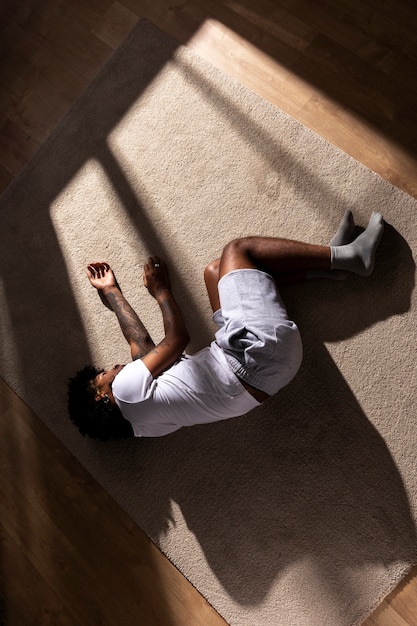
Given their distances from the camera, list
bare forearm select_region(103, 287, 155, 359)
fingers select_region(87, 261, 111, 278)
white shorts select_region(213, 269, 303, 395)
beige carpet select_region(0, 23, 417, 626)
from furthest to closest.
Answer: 1. fingers select_region(87, 261, 111, 278)
2. bare forearm select_region(103, 287, 155, 359)
3. beige carpet select_region(0, 23, 417, 626)
4. white shorts select_region(213, 269, 303, 395)

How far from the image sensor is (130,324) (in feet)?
5.57

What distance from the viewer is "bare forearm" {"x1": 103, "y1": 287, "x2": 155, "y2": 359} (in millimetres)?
1665

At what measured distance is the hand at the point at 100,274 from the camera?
5.77 feet

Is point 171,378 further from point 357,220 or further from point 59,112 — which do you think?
point 59,112

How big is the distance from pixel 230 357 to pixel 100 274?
566 mm

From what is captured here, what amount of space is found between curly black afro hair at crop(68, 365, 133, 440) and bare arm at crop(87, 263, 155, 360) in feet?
0.59

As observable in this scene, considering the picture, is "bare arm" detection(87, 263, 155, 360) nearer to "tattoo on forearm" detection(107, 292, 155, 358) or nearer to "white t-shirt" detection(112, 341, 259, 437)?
"tattoo on forearm" detection(107, 292, 155, 358)

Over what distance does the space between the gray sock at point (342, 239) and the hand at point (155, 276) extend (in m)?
0.42

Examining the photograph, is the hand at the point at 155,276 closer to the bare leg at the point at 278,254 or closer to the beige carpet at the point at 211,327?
the beige carpet at the point at 211,327

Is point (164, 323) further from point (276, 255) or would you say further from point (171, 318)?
point (276, 255)

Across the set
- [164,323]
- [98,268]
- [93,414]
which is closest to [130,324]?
[164,323]

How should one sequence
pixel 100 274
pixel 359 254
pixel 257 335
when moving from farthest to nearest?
pixel 100 274
pixel 359 254
pixel 257 335

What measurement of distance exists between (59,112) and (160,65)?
0.37 m

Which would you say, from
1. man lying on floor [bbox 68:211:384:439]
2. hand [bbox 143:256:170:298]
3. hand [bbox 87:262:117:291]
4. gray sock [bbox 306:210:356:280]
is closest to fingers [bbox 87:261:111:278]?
hand [bbox 87:262:117:291]
